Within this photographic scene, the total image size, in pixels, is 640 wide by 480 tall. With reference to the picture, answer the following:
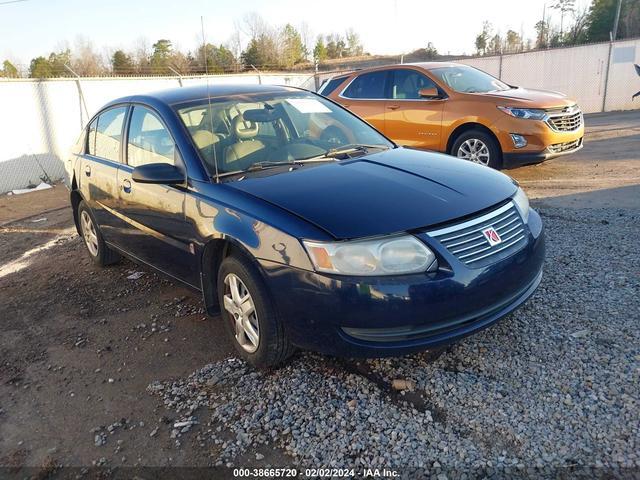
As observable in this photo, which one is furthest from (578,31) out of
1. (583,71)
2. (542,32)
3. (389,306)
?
(389,306)

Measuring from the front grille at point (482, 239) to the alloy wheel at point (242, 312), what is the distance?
116cm

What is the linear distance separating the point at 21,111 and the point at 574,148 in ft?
34.7

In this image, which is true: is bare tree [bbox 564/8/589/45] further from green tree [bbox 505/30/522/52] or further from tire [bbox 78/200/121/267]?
tire [bbox 78/200/121/267]

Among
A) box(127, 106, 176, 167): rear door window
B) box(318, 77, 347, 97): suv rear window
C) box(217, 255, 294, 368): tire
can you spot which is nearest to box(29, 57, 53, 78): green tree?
box(318, 77, 347, 97): suv rear window

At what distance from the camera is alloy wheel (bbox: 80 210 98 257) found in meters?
5.27

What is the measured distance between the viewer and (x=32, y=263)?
5832 mm

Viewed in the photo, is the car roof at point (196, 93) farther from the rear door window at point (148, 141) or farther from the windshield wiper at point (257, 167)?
the windshield wiper at point (257, 167)

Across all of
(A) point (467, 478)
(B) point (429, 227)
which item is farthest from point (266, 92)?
(A) point (467, 478)

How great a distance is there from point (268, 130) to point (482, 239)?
1.87 m

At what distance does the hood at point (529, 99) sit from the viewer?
7270mm

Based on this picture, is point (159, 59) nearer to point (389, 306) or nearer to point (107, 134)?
point (107, 134)

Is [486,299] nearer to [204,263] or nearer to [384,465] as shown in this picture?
[384,465]

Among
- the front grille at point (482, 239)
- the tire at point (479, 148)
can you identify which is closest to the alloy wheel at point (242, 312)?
the front grille at point (482, 239)

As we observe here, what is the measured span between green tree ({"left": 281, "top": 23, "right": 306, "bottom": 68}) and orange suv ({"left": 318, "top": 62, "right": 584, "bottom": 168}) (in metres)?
24.8
